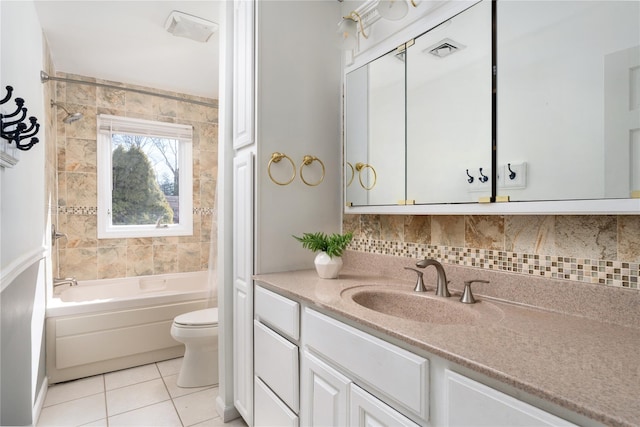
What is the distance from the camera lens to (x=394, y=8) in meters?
1.41

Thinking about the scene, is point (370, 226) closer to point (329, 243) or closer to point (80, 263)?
point (329, 243)

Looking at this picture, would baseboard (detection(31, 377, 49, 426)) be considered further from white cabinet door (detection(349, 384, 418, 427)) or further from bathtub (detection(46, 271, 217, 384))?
white cabinet door (detection(349, 384, 418, 427))

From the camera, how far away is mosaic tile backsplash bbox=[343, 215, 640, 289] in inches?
39.2

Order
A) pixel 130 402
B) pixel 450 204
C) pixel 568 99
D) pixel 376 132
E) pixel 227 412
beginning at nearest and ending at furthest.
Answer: pixel 568 99 → pixel 450 204 → pixel 376 132 → pixel 227 412 → pixel 130 402

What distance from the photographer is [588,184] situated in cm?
96

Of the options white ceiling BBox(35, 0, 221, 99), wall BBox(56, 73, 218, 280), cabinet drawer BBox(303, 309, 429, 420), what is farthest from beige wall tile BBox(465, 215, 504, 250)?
wall BBox(56, 73, 218, 280)

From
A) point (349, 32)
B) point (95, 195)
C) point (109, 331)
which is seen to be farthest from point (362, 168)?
point (95, 195)

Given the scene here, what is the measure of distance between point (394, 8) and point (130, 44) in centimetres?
213

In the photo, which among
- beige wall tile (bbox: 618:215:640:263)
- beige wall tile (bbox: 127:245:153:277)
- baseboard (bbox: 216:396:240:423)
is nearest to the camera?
beige wall tile (bbox: 618:215:640:263)

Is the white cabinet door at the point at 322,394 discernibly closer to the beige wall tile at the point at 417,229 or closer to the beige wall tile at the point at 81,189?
the beige wall tile at the point at 417,229

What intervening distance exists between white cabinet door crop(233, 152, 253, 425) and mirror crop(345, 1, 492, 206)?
0.52m

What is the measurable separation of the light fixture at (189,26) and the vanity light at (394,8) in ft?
4.48

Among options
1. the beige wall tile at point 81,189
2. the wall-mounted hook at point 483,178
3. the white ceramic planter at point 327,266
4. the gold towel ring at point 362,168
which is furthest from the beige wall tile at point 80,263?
the wall-mounted hook at point 483,178

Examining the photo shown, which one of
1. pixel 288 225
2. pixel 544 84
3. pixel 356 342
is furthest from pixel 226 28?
pixel 356 342
